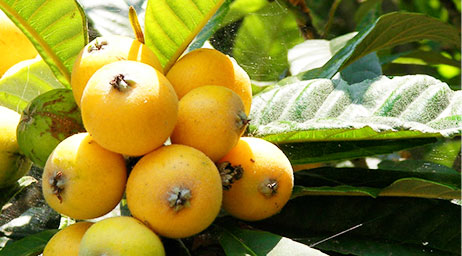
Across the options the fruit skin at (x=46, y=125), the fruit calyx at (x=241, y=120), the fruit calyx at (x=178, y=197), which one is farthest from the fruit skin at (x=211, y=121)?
the fruit skin at (x=46, y=125)

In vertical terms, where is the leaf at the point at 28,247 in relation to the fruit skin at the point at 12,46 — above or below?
below

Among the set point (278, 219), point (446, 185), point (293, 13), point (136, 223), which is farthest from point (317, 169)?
point (293, 13)

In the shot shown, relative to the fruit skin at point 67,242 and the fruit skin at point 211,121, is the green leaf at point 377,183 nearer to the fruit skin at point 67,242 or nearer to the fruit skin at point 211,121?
the fruit skin at point 211,121

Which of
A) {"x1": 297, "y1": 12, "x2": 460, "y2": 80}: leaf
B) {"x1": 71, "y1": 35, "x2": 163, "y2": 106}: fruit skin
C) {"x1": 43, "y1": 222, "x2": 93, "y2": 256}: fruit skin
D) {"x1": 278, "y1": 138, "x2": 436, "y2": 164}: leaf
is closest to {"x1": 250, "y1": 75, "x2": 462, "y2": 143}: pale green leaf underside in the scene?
{"x1": 278, "y1": 138, "x2": 436, "y2": 164}: leaf

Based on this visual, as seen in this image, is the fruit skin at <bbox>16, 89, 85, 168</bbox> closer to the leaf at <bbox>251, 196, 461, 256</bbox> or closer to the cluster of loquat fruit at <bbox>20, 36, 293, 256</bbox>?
the cluster of loquat fruit at <bbox>20, 36, 293, 256</bbox>

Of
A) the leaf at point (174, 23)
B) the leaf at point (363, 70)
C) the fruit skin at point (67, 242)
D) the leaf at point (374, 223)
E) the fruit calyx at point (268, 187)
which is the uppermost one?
the leaf at point (174, 23)

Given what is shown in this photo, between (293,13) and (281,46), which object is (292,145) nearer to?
(281,46)

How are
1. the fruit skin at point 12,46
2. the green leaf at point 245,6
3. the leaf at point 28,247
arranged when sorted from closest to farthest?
the leaf at point 28,247
the fruit skin at point 12,46
the green leaf at point 245,6
